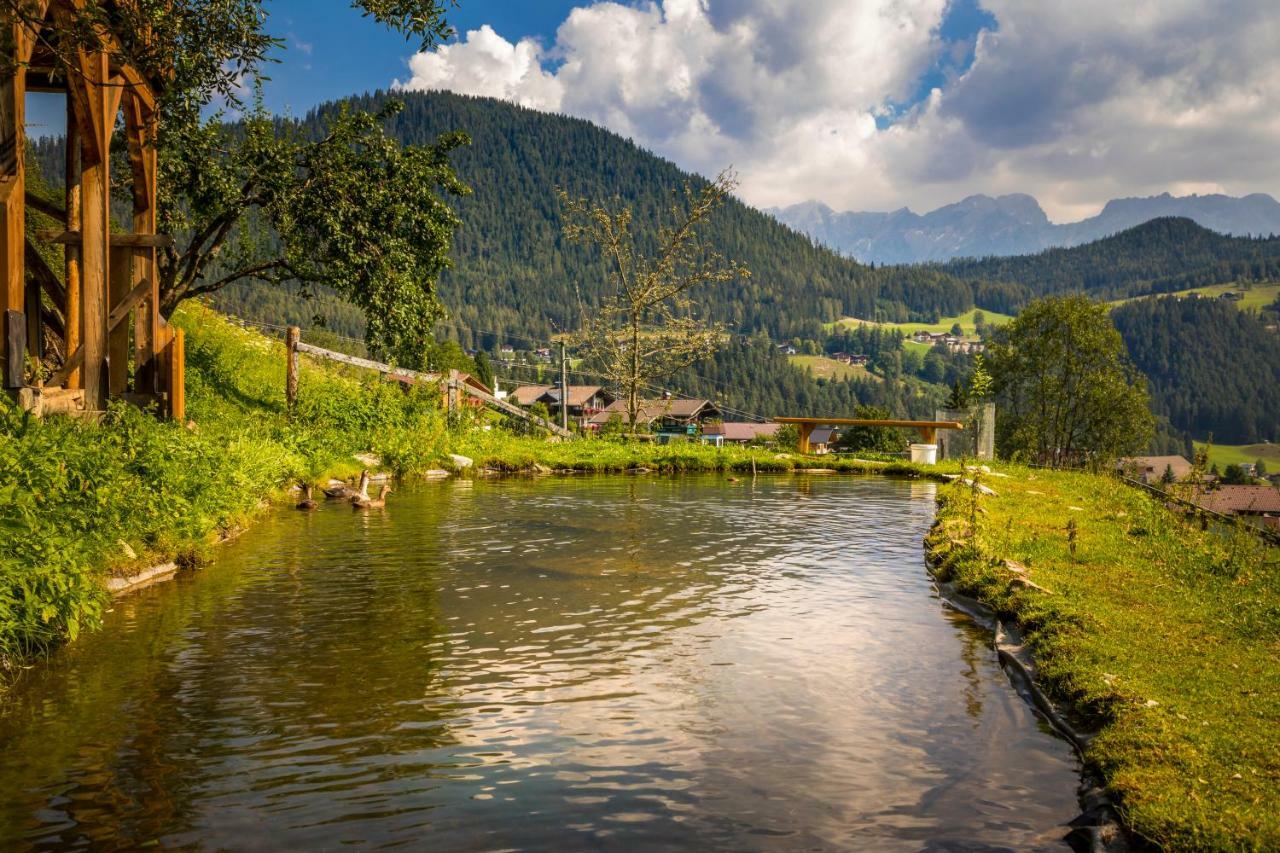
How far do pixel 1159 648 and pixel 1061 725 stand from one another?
2.10m

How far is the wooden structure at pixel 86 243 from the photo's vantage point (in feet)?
38.1

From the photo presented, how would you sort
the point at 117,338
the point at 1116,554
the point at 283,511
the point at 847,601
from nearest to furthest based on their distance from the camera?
the point at 847,601, the point at 1116,554, the point at 117,338, the point at 283,511

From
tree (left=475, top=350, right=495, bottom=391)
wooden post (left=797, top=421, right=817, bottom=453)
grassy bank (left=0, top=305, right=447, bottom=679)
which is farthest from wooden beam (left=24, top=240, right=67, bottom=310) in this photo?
tree (left=475, top=350, right=495, bottom=391)

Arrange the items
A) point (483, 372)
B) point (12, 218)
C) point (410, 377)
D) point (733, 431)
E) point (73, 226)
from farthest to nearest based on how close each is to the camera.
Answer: point (733, 431), point (483, 372), point (410, 377), point (73, 226), point (12, 218)

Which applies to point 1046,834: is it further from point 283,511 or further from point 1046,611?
point 283,511

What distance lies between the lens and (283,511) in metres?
20.5

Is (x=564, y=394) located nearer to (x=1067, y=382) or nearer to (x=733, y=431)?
(x=1067, y=382)

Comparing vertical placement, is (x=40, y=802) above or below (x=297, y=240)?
below

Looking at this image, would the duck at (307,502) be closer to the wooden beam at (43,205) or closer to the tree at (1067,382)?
the wooden beam at (43,205)

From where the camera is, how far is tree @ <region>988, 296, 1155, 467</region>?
6894cm

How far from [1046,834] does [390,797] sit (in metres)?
4.21

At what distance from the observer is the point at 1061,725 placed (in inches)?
309

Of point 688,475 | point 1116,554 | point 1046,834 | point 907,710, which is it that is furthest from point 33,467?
point 688,475

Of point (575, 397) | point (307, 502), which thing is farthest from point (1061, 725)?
point (575, 397)
